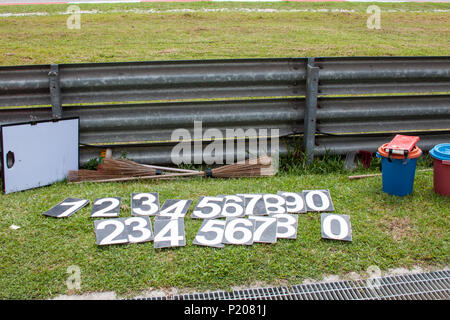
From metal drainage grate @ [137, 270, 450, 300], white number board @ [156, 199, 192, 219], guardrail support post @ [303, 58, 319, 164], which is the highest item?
guardrail support post @ [303, 58, 319, 164]

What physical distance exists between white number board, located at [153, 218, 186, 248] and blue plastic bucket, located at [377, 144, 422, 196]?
244cm

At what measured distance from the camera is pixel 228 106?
655 centimetres

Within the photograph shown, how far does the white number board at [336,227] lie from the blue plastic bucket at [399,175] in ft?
2.84

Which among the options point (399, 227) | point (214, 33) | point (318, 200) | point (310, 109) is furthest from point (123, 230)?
point (214, 33)

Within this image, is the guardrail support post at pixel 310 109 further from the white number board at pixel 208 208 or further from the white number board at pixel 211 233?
the white number board at pixel 211 233

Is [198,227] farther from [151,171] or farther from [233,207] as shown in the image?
[151,171]

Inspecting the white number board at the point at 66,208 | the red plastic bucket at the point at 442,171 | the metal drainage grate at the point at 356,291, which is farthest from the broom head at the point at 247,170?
the metal drainage grate at the point at 356,291

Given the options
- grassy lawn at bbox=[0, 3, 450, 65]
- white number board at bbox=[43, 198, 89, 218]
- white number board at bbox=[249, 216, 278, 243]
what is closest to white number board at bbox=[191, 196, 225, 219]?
white number board at bbox=[249, 216, 278, 243]

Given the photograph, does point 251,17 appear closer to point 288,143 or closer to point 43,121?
point 288,143

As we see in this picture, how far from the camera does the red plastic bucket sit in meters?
5.52

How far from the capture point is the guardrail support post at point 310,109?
639cm

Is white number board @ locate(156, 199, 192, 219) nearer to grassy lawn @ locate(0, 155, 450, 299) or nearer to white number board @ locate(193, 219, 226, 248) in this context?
grassy lawn @ locate(0, 155, 450, 299)
